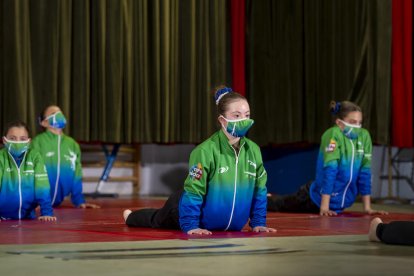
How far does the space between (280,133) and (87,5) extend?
2881 millimetres

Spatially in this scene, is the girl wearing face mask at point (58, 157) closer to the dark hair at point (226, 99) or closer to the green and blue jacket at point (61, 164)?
the green and blue jacket at point (61, 164)

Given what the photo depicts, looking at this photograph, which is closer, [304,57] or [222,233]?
[222,233]

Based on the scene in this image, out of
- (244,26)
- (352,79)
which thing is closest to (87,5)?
(244,26)

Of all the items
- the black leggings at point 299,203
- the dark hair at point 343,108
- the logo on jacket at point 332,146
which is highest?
the dark hair at point 343,108

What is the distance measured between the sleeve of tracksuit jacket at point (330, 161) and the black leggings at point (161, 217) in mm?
1950

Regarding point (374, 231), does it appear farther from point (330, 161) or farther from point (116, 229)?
point (330, 161)

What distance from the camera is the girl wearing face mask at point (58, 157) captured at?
7773 millimetres

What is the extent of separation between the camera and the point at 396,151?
30.6 feet

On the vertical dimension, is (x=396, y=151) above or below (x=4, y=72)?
below

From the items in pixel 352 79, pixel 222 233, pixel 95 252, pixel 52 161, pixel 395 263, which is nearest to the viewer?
pixel 395 263

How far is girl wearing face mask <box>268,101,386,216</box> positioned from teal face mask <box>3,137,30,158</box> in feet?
7.73

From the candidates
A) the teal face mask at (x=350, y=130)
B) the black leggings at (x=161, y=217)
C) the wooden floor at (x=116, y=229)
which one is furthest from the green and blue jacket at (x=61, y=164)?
the black leggings at (x=161, y=217)

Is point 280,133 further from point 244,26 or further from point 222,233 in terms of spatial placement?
point 222,233

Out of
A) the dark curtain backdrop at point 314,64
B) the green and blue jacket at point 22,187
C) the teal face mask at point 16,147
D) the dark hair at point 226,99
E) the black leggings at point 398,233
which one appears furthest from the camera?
the dark curtain backdrop at point 314,64
